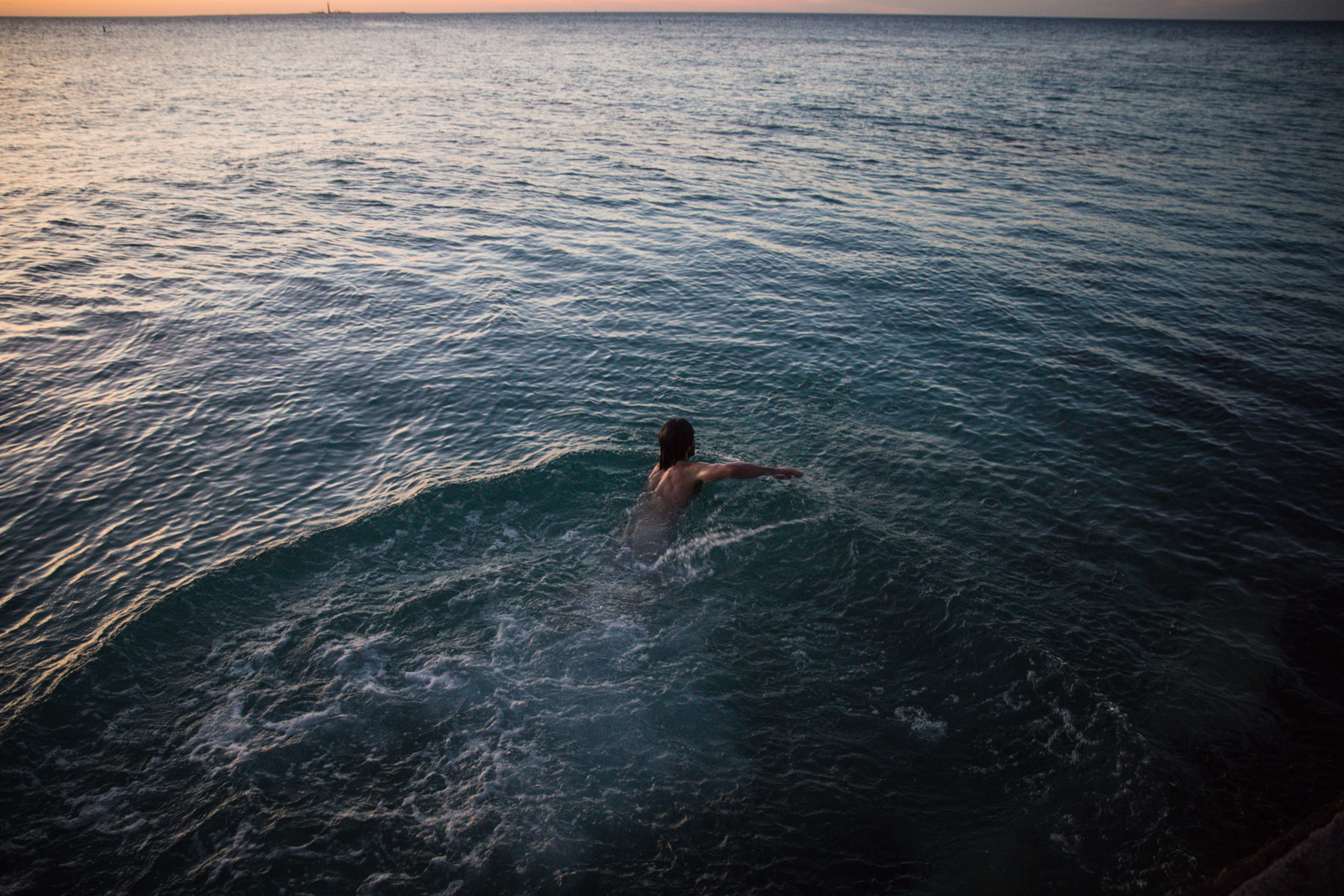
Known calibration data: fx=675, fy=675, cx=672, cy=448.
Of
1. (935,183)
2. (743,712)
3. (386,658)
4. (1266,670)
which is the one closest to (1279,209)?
(935,183)

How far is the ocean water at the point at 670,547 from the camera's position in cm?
720

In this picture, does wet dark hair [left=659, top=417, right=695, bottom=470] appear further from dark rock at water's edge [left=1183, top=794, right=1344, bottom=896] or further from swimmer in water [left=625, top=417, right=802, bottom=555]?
dark rock at water's edge [left=1183, top=794, right=1344, bottom=896]

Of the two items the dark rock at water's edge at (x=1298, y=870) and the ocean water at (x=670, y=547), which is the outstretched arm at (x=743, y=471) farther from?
the dark rock at water's edge at (x=1298, y=870)

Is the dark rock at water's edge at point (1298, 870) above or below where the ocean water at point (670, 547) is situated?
above

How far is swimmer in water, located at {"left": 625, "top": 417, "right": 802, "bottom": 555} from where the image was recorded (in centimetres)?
1045

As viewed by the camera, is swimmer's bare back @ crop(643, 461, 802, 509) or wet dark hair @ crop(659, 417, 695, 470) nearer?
swimmer's bare back @ crop(643, 461, 802, 509)

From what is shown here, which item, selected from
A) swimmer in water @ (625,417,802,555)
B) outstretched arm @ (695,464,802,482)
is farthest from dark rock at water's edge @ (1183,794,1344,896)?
swimmer in water @ (625,417,802,555)

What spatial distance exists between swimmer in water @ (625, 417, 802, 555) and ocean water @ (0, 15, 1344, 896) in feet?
0.95

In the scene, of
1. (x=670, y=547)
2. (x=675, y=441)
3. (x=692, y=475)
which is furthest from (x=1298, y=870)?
(x=675, y=441)

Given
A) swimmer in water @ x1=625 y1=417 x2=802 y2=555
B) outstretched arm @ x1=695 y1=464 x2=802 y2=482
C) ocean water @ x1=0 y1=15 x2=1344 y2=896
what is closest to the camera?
ocean water @ x1=0 y1=15 x2=1344 y2=896

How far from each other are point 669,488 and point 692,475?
0.44 m

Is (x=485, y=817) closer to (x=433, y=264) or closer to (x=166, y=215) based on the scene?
(x=433, y=264)

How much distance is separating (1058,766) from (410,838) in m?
7.18

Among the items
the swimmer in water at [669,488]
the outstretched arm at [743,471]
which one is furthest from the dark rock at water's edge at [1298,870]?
the swimmer in water at [669,488]
